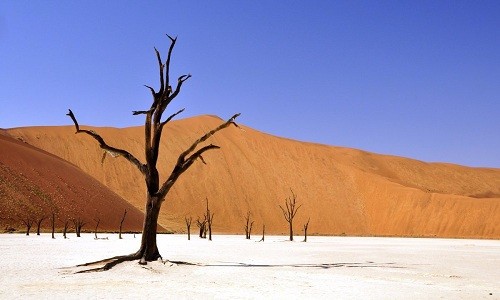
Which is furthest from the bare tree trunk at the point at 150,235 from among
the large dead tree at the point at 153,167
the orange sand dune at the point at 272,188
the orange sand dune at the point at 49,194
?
the orange sand dune at the point at 272,188

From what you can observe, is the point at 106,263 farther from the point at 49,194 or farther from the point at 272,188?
the point at 272,188

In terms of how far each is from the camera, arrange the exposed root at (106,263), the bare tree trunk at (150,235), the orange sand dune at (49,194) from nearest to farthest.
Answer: the exposed root at (106,263) < the bare tree trunk at (150,235) < the orange sand dune at (49,194)

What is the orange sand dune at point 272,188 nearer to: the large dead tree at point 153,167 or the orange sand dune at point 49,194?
the orange sand dune at point 49,194

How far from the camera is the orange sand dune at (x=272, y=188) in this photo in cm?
8156

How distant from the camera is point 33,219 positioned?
184ft

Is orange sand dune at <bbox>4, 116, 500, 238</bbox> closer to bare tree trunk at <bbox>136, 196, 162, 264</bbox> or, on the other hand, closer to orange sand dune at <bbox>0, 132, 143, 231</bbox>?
orange sand dune at <bbox>0, 132, 143, 231</bbox>

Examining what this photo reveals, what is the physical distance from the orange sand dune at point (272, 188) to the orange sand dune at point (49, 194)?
32.3ft

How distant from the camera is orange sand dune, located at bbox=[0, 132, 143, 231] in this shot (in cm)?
5694

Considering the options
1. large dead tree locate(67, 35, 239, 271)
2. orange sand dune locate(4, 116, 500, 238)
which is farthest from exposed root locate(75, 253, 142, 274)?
orange sand dune locate(4, 116, 500, 238)

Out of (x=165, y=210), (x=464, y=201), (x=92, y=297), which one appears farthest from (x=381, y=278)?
(x=464, y=201)

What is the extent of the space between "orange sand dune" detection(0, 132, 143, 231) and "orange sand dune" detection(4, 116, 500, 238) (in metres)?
9.84

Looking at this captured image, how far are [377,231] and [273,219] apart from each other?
15234 mm

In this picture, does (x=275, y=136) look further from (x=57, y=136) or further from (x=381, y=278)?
(x=381, y=278)

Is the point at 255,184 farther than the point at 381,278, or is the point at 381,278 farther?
the point at 255,184
